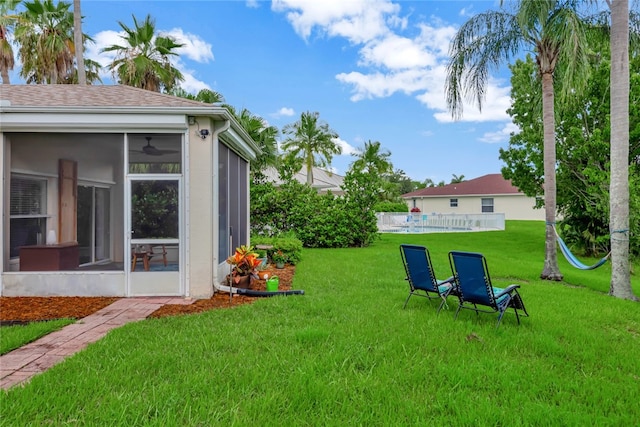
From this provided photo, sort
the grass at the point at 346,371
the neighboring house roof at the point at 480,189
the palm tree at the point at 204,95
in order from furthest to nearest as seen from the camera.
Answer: the neighboring house roof at the point at 480,189
the palm tree at the point at 204,95
the grass at the point at 346,371

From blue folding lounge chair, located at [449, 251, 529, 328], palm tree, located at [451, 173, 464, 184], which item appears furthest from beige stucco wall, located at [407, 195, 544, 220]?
palm tree, located at [451, 173, 464, 184]

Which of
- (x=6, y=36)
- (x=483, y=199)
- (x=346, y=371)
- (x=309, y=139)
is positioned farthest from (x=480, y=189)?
(x=346, y=371)

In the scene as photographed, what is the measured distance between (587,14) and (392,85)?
42.6ft

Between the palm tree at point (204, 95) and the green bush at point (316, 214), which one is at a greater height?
the palm tree at point (204, 95)

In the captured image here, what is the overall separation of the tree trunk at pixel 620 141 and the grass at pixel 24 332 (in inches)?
365

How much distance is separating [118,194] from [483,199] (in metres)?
33.2

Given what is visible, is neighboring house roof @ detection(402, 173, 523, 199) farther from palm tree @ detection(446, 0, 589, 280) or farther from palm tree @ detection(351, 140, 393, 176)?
palm tree @ detection(446, 0, 589, 280)

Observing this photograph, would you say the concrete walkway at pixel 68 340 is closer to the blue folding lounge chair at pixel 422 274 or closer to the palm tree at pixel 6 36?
the blue folding lounge chair at pixel 422 274

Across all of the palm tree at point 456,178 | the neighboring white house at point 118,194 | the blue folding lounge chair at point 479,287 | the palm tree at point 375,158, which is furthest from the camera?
the palm tree at point 456,178

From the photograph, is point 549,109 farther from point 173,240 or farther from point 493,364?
point 173,240

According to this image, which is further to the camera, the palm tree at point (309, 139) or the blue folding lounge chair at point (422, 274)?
the palm tree at point (309, 139)

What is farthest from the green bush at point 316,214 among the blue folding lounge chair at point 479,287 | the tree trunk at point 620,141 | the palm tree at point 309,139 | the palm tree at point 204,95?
the palm tree at point 309,139

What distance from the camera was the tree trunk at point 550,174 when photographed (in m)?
9.48

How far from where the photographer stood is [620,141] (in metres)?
7.15
